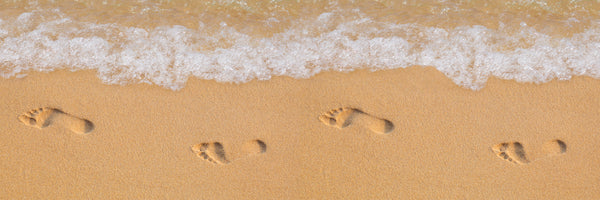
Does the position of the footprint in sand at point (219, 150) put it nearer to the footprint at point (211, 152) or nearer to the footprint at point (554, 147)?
the footprint at point (211, 152)

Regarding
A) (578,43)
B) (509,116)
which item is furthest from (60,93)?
(578,43)

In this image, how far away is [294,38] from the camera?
347 cm

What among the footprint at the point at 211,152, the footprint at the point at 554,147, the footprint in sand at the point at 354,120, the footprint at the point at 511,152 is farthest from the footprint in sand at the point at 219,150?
the footprint at the point at 554,147

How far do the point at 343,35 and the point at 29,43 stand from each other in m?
2.68

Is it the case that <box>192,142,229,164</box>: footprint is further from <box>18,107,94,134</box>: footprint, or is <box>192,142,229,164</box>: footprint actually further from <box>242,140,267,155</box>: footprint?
<box>18,107,94,134</box>: footprint

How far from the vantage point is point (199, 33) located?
3.49 m

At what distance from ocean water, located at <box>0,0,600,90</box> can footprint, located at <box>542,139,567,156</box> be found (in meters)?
0.52

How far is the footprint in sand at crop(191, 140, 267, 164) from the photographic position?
3004 mm

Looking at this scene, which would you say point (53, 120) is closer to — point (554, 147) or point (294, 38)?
point (294, 38)

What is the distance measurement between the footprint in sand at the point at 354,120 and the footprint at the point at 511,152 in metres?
0.83

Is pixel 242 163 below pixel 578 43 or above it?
below

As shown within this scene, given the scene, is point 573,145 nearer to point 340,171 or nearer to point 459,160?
point 459,160

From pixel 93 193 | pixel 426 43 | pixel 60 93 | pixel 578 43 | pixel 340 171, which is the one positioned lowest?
pixel 93 193

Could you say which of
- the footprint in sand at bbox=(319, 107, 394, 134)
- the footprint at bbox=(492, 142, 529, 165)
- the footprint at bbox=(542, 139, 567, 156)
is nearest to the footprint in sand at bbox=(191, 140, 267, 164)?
the footprint in sand at bbox=(319, 107, 394, 134)
